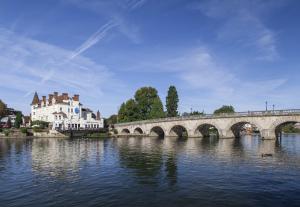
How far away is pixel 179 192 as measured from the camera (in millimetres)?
19203

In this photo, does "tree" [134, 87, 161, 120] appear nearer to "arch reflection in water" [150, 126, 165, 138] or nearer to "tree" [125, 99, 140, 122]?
"tree" [125, 99, 140, 122]

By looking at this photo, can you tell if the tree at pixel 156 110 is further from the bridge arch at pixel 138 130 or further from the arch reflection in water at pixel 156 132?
the bridge arch at pixel 138 130

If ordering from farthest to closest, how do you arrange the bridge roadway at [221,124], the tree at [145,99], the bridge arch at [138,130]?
the tree at [145,99]
the bridge arch at [138,130]
the bridge roadway at [221,124]

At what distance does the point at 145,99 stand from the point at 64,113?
1073 inches

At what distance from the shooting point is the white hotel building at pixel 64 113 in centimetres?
10162

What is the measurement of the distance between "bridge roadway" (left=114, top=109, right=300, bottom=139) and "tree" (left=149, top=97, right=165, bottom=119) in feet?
17.2

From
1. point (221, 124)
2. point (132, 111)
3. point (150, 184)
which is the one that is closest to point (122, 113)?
point (132, 111)

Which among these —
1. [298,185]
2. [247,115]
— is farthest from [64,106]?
[298,185]

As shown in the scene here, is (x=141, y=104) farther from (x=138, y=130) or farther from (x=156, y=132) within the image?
(x=156, y=132)

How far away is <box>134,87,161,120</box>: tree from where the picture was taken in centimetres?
10706

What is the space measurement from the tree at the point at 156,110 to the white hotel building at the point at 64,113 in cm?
2298

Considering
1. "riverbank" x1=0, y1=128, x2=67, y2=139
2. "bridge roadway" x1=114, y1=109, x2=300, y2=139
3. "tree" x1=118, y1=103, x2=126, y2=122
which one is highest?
"tree" x1=118, y1=103, x2=126, y2=122

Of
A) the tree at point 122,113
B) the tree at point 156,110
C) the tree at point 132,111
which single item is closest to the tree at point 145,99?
the tree at point 132,111

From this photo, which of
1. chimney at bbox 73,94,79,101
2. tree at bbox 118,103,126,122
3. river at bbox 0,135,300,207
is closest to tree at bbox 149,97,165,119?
tree at bbox 118,103,126,122
